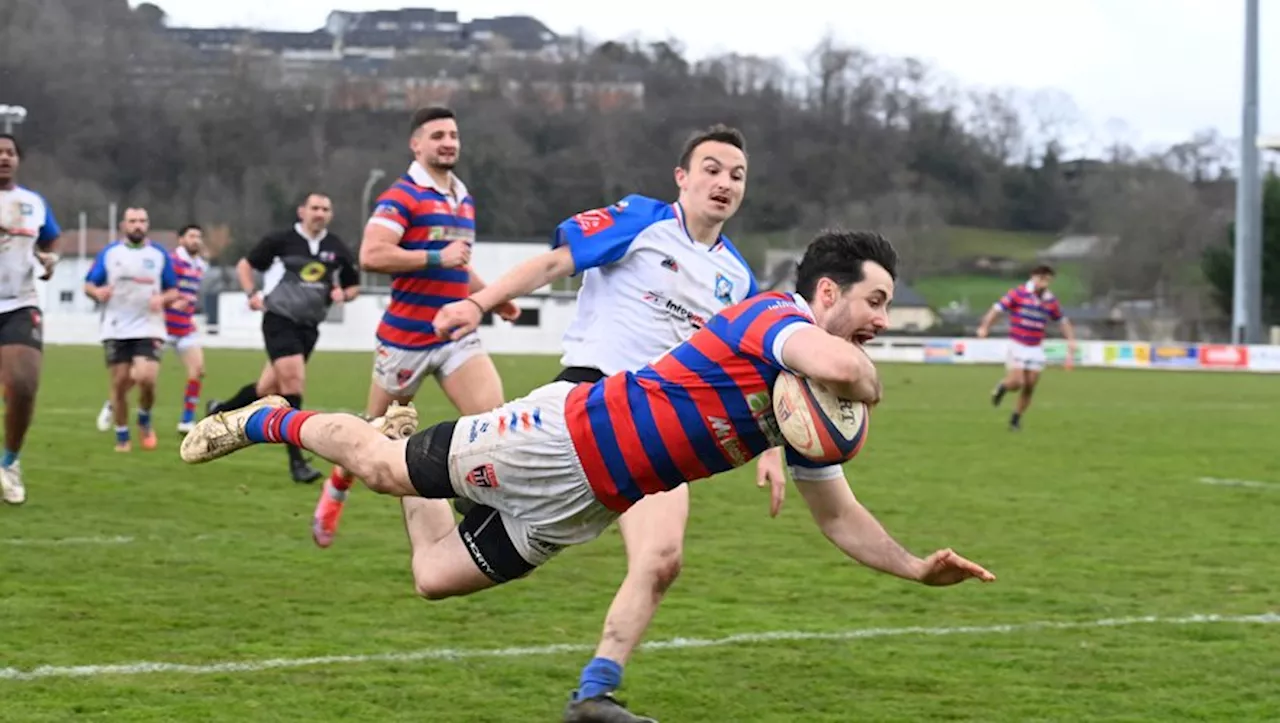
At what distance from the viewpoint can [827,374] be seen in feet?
15.9

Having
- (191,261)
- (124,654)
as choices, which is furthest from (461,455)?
(191,261)

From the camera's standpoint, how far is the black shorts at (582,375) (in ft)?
22.7

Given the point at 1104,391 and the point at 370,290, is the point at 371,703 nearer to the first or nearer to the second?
the point at 1104,391

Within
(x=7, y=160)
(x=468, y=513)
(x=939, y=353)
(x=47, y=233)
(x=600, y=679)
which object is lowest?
(x=939, y=353)

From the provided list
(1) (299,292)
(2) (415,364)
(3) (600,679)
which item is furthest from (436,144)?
(3) (600,679)

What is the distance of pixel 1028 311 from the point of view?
914 inches

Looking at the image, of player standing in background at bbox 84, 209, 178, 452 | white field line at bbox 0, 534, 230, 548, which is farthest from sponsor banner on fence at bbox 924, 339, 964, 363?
white field line at bbox 0, 534, 230, 548

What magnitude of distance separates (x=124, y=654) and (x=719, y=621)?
2.60 m

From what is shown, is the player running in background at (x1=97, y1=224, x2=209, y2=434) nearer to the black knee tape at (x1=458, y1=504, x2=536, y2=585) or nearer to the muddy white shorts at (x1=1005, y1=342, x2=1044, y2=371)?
the muddy white shorts at (x1=1005, y1=342, x2=1044, y2=371)

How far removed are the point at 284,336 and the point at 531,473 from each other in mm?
7618

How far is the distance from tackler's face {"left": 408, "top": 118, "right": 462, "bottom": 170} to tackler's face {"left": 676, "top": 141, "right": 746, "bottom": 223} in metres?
2.83

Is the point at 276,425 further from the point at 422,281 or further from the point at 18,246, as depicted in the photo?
the point at 18,246

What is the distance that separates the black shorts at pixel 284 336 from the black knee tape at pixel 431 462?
7.09 meters

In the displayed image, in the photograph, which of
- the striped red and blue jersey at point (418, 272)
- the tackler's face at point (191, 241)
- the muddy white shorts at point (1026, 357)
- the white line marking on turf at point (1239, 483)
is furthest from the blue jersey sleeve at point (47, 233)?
the muddy white shorts at point (1026, 357)
